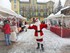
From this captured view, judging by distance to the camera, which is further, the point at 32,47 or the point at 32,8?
the point at 32,8

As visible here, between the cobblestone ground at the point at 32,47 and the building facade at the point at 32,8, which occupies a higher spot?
the building facade at the point at 32,8

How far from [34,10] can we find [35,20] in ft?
207

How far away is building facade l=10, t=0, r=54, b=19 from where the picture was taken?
70250mm

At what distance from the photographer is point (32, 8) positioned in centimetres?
7231

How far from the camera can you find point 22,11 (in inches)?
2785

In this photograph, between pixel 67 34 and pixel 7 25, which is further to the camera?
pixel 67 34

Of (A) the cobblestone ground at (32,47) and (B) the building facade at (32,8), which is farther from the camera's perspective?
(B) the building facade at (32,8)

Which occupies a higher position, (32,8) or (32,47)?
(32,8)

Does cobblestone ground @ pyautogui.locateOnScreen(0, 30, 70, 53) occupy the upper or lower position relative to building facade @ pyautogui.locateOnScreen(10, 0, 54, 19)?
lower

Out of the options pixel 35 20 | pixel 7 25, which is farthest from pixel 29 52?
pixel 7 25

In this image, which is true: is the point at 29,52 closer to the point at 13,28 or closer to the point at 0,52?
the point at 0,52

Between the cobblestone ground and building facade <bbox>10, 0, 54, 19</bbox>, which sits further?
building facade <bbox>10, 0, 54, 19</bbox>

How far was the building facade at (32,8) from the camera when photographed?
7025 cm

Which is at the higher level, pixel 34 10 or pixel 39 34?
pixel 34 10
